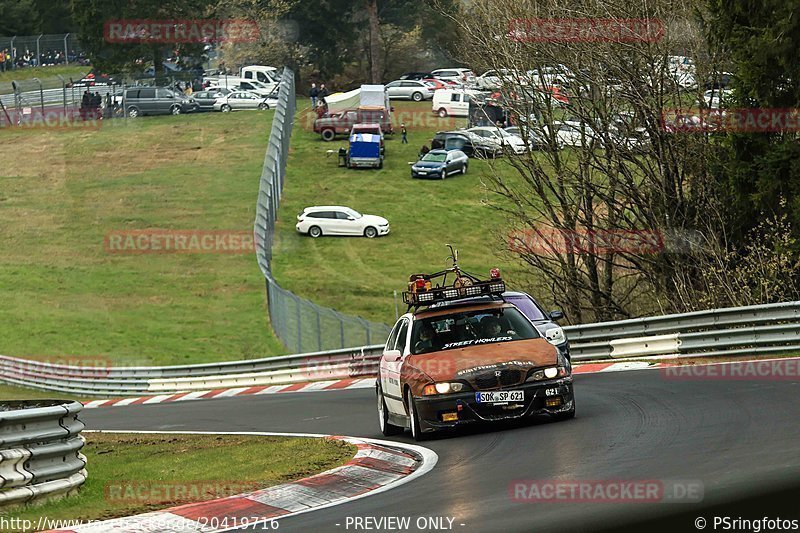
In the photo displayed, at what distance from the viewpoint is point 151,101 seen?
79.2 metres

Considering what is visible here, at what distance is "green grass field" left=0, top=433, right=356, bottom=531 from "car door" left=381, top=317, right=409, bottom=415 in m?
0.86

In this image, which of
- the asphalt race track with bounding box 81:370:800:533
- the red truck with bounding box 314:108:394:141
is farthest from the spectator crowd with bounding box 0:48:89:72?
the asphalt race track with bounding box 81:370:800:533

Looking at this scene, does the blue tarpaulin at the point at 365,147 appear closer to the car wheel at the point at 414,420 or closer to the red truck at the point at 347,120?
the red truck at the point at 347,120

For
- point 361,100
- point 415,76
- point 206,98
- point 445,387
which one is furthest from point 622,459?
point 415,76

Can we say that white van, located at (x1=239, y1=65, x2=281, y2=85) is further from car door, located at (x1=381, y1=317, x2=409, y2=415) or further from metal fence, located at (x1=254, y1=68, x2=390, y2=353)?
car door, located at (x1=381, y1=317, x2=409, y2=415)

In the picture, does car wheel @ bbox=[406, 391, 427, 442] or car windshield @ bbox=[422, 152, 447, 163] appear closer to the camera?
car wheel @ bbox=[406, 391, 427, 442]

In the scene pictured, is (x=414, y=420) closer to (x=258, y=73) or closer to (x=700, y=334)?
(x=700, y=334)

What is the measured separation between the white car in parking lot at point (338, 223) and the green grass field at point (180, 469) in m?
38.2

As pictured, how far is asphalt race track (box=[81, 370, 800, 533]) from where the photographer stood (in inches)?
283

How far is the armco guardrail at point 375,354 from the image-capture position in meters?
19.7

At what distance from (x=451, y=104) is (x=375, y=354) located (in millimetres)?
54937

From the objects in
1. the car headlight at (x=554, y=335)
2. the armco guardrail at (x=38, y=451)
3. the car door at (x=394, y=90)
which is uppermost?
the armco guardrail at (x=38, y=451)

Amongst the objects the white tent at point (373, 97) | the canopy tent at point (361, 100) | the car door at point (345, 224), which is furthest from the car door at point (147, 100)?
the car door at point (345, 224)

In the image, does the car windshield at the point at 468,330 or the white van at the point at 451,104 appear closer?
the car windshield at the point at 468,330
